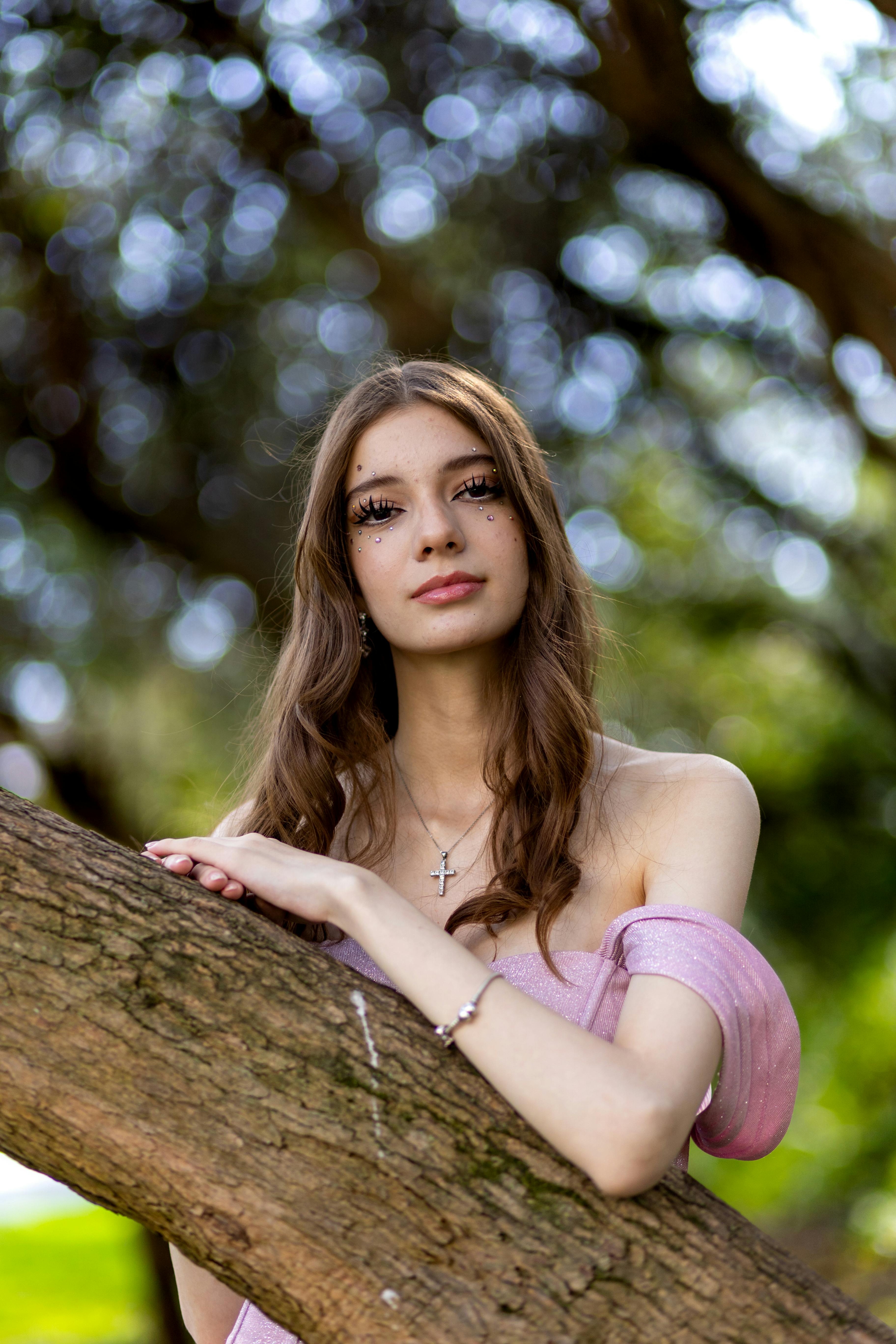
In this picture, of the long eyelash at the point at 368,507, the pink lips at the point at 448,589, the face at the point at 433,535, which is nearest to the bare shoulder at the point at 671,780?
the face at the point at 433,535

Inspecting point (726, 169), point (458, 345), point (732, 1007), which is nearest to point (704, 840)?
point (732, 1007)

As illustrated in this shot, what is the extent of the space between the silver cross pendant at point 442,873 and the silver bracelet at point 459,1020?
0.78 m

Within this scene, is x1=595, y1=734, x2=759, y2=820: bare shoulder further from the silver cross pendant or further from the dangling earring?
the dangling earring

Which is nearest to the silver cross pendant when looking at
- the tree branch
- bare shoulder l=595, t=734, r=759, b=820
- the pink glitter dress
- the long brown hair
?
the long brown hair

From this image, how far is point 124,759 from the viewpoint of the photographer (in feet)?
19.1

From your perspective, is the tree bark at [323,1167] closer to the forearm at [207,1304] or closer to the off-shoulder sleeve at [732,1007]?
the off-shoulder sleeve at [732,1007]

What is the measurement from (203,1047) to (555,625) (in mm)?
1269

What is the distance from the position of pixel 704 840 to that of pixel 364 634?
950mm

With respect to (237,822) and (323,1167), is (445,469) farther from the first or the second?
(323,1167)

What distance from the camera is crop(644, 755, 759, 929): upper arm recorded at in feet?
6.59

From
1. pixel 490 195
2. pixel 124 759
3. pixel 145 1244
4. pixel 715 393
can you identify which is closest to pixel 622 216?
pixel 490 195

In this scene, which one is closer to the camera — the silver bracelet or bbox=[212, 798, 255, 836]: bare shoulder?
the silver bracelet

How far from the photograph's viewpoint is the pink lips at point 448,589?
2328 millimetres

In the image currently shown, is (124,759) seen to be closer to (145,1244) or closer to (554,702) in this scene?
(145,1244)
